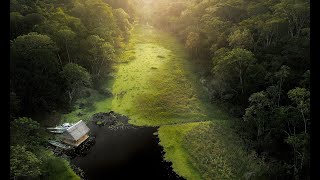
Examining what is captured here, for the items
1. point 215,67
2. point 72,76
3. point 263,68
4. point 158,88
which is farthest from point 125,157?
point 263,68

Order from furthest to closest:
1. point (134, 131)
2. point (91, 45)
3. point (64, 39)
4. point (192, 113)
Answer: point (91, 45), point (64, 39), point (192, 113), point (134, 131)

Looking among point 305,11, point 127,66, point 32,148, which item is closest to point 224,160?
point 32,148

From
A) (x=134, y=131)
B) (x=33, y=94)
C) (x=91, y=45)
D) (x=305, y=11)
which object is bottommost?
(x=134, y=131)

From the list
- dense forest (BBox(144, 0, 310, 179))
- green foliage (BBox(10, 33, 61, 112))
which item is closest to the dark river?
green foliage (BBox(10, 33, 61, 112))

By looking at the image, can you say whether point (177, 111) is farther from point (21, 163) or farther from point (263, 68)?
point (21, 163)

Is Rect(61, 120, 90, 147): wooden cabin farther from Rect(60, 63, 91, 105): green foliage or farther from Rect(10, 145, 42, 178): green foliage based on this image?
Rect(60, 63, 91, 105): green foliage

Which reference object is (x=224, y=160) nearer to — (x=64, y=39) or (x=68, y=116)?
(x=68, y=116)

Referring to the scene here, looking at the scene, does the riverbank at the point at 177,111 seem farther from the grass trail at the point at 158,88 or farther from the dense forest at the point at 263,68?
the dense forest at the point at 263,68

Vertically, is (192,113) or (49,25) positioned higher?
(49,25)
